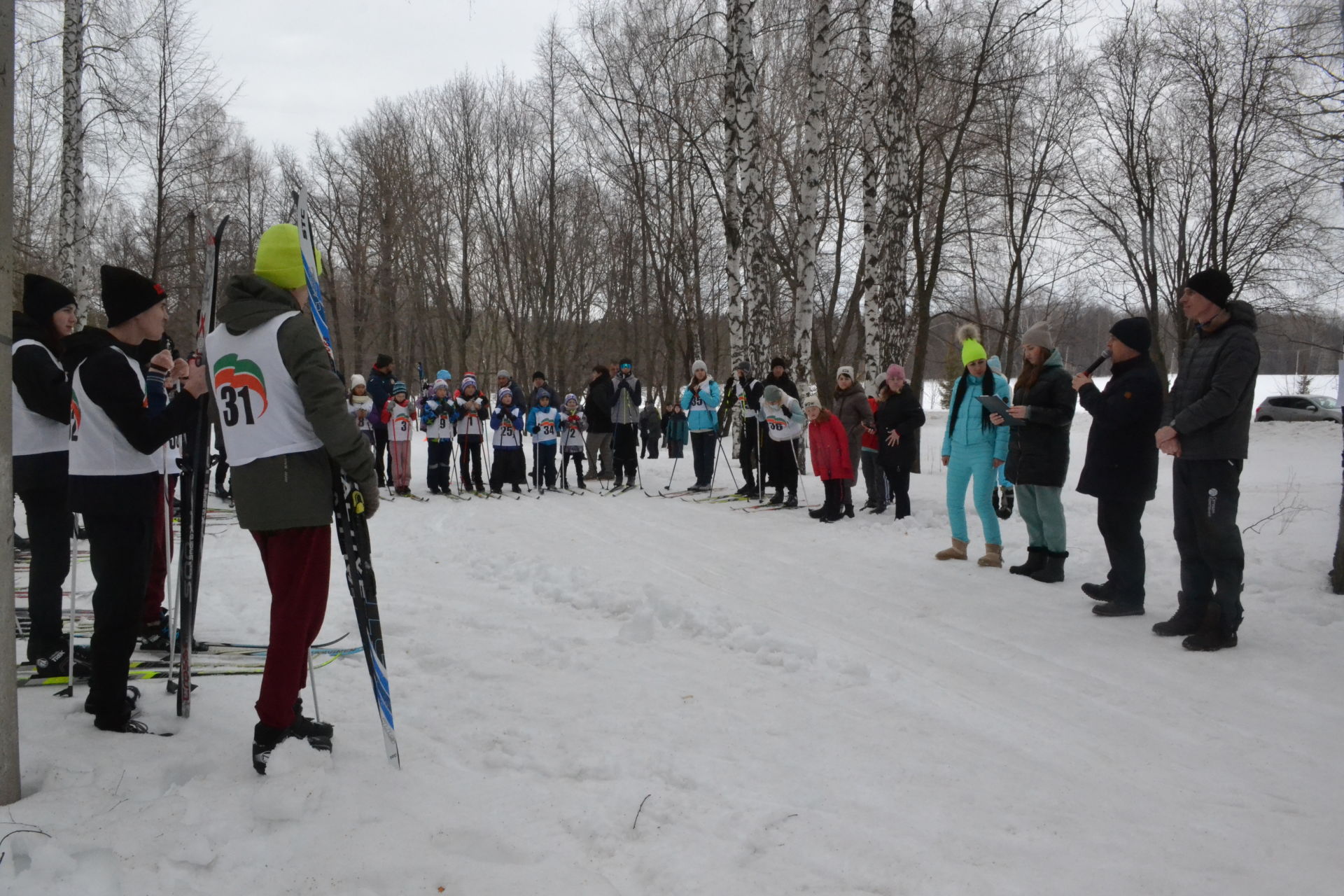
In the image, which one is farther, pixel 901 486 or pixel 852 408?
pixel 852 408

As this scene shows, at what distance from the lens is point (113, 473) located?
3561 mm

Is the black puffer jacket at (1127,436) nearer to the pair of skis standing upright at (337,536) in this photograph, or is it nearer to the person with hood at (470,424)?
the pair of skis standing upright at (337,536)

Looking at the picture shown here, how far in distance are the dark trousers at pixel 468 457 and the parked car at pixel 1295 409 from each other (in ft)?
111

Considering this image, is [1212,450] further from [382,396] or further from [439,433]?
[382,396]

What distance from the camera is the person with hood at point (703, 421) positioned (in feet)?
44.3

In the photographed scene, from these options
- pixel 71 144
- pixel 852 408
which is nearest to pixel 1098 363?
pixel 852 408

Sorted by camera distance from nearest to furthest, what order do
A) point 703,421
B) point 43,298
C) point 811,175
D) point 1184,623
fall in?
point 43,298 < point 1184,623 < point 811,175 < point 703,421

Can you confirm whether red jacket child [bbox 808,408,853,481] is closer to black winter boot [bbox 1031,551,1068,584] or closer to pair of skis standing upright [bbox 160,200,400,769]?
black winter boot [bbox 1031,551,1068,584]

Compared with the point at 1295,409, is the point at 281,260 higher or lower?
lower

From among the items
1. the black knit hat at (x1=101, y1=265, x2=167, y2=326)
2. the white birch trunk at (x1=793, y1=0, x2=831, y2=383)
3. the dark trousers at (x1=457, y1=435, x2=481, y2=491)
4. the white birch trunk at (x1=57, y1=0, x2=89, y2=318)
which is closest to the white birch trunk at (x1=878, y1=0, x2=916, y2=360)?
the white birch trunk at (x1=793, y1=0, x2=831, y2=383)

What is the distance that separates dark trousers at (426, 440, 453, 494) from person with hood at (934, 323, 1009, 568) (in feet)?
27.9

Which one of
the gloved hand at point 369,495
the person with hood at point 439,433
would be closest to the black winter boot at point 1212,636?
the gloved hand at point 369,495

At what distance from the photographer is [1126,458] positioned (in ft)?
18.8

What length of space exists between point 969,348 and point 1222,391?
2786mm
